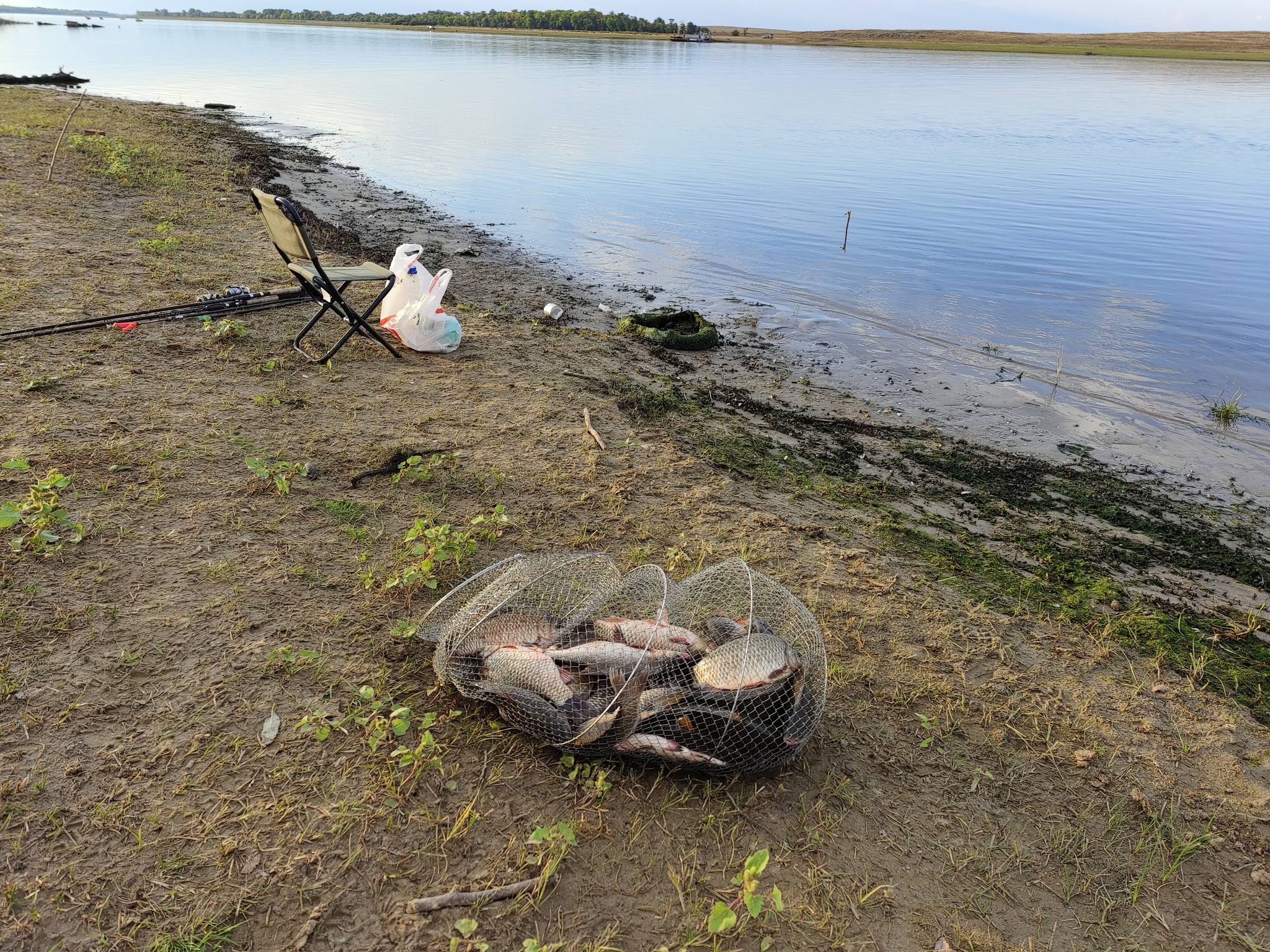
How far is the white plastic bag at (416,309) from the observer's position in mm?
6895

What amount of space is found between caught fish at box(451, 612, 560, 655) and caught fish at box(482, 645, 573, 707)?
62mm

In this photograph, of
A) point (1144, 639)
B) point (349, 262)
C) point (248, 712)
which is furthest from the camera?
point (349, 262)

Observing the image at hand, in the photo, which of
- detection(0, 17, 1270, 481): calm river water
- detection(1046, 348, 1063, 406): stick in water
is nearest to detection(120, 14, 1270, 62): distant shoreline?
detection(0, 17, 1270, 481): calm river water

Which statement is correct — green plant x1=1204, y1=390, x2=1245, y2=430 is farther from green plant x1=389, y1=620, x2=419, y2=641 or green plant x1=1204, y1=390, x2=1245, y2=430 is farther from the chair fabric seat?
the chair fabric seat

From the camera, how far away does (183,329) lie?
6.69 m

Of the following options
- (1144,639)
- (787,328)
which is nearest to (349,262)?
(787,328)

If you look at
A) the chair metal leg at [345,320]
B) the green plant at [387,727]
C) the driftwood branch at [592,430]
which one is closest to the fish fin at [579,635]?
the green plant at [387,727]

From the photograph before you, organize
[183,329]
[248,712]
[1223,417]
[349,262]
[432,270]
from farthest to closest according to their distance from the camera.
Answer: [432,270] → [349,262] → [1223,417] → [183,329] → [248,712]

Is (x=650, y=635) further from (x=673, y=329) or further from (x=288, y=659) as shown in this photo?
(x=673, y=329)

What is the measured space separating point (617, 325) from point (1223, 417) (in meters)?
6.89

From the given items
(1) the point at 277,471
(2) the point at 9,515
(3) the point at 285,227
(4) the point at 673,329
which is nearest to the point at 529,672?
(1) the point at 277,471

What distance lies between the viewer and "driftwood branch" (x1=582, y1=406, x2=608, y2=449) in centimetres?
570

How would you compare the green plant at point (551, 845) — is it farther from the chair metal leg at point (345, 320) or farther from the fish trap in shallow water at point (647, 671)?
the chair metal leg at point (345, 320)

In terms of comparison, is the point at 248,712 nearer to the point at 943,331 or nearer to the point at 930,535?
the point at 930,535
